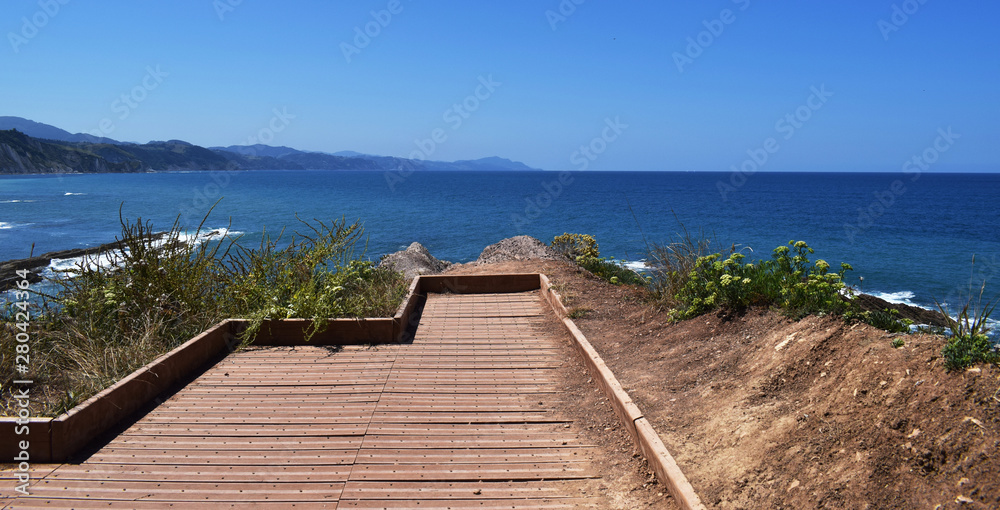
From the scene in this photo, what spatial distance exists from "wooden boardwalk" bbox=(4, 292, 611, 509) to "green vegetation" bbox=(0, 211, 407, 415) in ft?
1.94

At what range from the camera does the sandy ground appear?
2949mm

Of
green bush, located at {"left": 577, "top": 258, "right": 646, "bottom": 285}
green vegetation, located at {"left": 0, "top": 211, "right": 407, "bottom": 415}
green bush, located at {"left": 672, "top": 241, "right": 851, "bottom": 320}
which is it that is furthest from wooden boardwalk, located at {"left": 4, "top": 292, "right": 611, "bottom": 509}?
green bush, located at {"left": 577, "top": 258, "right": 646, "bottom": 285}

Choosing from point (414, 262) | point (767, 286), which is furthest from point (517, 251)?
point (767, 286)

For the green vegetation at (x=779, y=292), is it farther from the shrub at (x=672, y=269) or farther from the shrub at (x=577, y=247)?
the shrub at (x=577, y=247)

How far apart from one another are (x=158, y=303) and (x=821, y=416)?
20.6 ft

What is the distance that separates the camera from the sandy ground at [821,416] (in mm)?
2949

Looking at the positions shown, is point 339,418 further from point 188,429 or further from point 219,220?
point 219,220

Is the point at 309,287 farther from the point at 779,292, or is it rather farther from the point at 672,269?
the point at 779,292

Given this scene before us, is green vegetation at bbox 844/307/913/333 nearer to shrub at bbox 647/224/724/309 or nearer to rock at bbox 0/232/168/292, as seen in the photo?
shrub at bbox 647/224/724/309

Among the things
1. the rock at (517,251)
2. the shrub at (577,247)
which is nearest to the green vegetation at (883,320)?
the shrub at (577,247)

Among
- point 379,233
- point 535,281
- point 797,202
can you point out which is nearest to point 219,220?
point 379,233

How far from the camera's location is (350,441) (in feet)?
14.4

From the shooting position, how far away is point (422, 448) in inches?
169

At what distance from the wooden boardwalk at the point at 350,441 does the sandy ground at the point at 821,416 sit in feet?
2.60
